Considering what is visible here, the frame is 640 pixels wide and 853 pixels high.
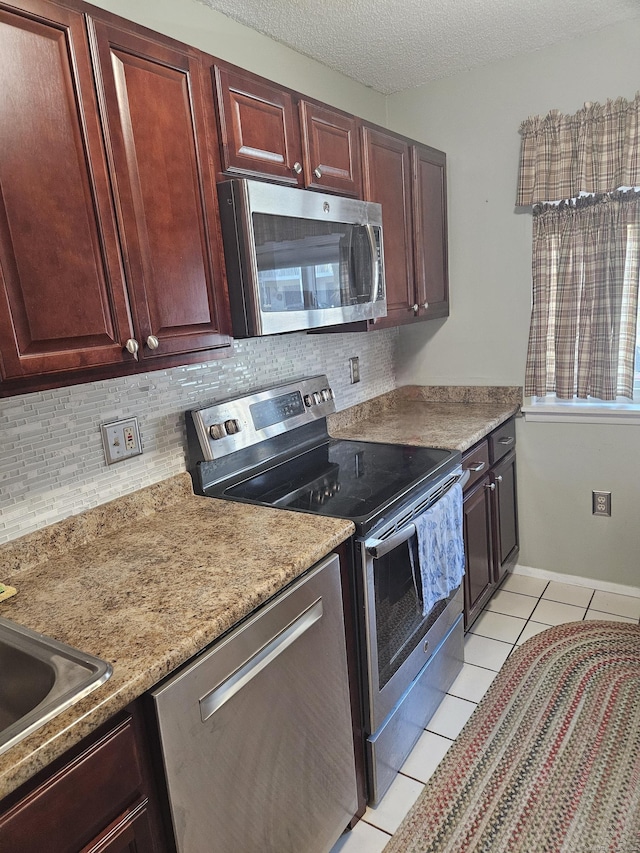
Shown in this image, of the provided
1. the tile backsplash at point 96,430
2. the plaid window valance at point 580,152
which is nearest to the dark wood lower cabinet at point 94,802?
the tile backsplash at point 96,430

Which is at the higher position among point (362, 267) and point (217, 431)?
point (362, 267)

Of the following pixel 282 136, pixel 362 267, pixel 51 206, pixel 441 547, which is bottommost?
pixel 441 547

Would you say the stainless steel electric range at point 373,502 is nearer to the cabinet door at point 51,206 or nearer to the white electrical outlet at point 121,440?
the white electrical outlet at point 121,440

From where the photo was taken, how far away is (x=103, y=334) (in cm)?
126

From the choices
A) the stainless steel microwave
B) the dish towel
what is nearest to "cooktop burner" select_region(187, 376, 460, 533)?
the dish towel

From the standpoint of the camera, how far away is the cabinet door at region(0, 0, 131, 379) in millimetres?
→ 1079

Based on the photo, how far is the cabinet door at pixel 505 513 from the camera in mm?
2644

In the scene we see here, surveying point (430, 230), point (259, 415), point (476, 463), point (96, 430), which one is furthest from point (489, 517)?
point (96, 430)

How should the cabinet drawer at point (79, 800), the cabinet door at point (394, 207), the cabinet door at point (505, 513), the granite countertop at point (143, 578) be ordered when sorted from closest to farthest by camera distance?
1. the cabinet drawer at point (79, 800)
2. the granite countertop at point (143, 578)
3. the cabinet door at point (394, 207)
4. the cabinet door at point (505, 513)

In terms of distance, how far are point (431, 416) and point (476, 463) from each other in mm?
467

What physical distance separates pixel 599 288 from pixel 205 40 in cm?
184

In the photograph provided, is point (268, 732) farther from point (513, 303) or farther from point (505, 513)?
point (513, 303)

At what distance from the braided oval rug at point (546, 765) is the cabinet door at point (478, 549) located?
0.26m

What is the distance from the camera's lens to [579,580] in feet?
9.34
